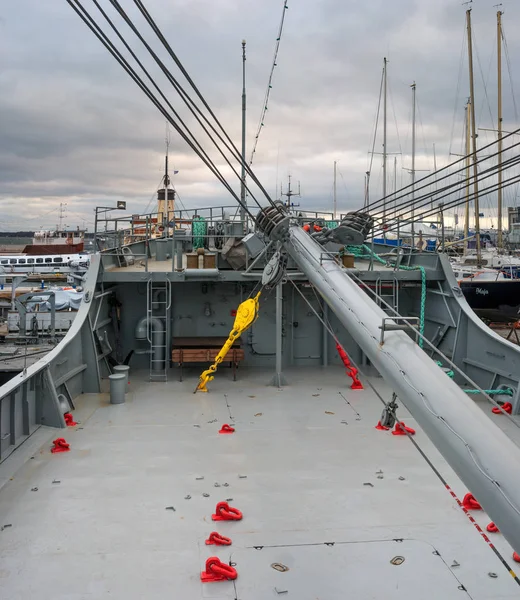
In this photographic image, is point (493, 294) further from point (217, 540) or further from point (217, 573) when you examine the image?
point (217, 573)

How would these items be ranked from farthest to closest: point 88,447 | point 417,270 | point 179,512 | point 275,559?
1. point 417,270
2. point 88,447
3. point 179,512
4. point 275,559

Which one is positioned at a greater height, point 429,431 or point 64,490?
point 429,431

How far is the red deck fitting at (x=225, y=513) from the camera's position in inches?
187

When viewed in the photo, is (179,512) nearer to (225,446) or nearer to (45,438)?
(225,446)

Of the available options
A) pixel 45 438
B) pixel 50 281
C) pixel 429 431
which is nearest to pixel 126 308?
pixel 45 438

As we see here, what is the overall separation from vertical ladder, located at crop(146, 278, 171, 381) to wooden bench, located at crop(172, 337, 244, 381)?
224 mm

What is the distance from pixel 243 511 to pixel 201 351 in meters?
4.57

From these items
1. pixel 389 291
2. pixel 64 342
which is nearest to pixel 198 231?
pixel 389 291

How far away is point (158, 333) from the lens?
9625 mm

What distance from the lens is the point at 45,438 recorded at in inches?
258

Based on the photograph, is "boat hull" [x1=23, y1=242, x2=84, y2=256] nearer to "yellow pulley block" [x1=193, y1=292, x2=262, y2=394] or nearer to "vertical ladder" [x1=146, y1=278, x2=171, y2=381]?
"vertical ladder" [x1=146, y1=278, x2=171, y2=381]

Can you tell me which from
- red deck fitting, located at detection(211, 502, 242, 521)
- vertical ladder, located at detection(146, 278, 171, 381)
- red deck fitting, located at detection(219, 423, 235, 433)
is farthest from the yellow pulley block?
red deck fitting, located at detection(211, 502, 242, 521)

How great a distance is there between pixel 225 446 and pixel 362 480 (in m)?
1.74

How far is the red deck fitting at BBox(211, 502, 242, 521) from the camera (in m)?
4.76
